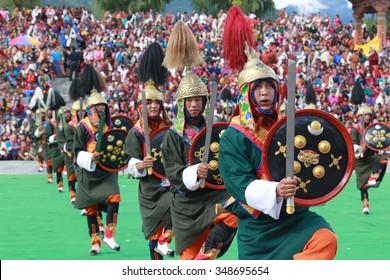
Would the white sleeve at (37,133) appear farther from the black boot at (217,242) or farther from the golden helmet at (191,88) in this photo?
the black boot at (217,242)

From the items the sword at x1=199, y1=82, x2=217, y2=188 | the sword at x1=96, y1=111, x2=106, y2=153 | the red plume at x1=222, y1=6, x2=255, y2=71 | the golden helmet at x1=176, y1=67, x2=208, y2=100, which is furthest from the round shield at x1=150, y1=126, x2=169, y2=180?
the red plume at x1=222, y1=6, x2=255, y2=71

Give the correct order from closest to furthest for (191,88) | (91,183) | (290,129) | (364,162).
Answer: (290,129) → (191,88) → (91,183) → (364,162)

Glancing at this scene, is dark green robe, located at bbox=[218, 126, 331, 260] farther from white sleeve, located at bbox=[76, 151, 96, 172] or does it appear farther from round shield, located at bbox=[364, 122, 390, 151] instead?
round shield, located at bbox=[364, 122, 390, 151]

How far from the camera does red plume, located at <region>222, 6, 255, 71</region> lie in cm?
662

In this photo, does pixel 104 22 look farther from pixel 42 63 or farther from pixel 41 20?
pixel 42 63

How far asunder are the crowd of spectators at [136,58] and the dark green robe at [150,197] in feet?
49.6

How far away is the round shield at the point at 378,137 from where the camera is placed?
14.4m

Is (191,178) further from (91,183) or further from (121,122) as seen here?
(121,122)

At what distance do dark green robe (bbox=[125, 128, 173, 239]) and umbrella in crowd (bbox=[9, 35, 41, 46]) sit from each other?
75.6ft

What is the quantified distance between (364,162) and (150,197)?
640 cm

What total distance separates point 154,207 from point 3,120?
19422 mm

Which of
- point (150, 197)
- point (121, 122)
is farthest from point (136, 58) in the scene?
point (150, 197)

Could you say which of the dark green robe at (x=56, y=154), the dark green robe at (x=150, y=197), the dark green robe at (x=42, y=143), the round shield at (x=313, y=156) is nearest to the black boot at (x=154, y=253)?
the dark green robe at (x=150, y=197)

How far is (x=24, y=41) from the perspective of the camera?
31.5 m
